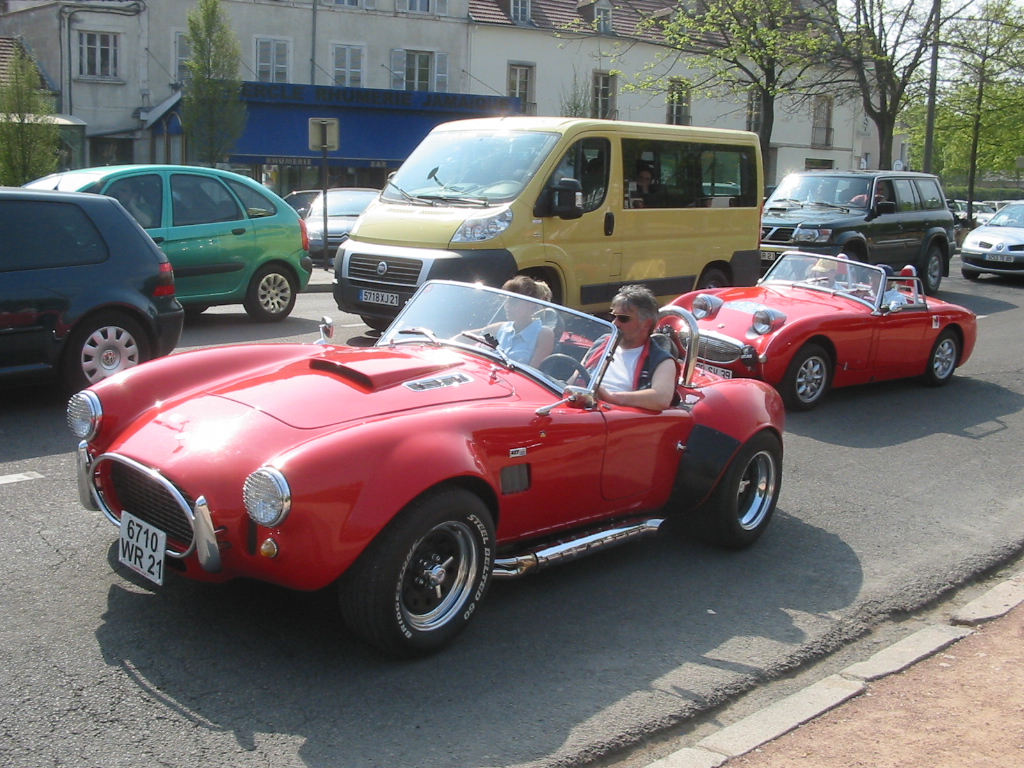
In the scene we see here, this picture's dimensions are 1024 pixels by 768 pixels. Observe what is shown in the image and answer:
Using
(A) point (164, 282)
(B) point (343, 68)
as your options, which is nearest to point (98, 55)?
(B) point (343, 68)

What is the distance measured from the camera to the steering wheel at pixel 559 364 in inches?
191

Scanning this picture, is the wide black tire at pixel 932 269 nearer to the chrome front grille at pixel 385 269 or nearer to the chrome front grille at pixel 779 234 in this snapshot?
the chrome front grille at pixel 779 234

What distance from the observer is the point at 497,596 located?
468cm

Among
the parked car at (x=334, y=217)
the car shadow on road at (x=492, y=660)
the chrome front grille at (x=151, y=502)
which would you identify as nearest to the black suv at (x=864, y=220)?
the parked car at (x=334, y=217)

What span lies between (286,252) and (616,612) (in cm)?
826

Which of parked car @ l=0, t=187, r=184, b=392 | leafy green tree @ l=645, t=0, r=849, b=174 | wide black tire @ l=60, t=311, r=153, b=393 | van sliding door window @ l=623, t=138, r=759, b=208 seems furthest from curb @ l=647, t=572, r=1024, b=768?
leafy green tree @ l=645, t=0, r=849, b=174

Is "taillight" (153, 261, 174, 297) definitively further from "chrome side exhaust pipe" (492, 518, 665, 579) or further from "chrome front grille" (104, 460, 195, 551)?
"chrome side exhaust pipe" (492, 518, 665, 579)

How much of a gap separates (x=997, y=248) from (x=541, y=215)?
44.7 ft

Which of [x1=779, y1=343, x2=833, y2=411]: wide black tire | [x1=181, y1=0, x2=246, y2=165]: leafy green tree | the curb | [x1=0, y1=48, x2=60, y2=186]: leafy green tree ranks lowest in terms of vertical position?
the curb

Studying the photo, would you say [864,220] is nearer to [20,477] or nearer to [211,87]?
[20,477]

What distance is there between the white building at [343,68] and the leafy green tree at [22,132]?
10896 millimetres

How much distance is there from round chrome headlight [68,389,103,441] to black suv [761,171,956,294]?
43.0 feet

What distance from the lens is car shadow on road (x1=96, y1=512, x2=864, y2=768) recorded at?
346 cm

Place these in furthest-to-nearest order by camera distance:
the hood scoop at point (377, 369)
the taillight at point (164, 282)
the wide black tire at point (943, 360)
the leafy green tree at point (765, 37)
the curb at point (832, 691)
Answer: the leafy green tree at point (765, 37)
the wide black tire at point (943, 360)
the taillight at point (164, 282)
the hood scoop at point (377, 369)
the curb at point (832, 691)
